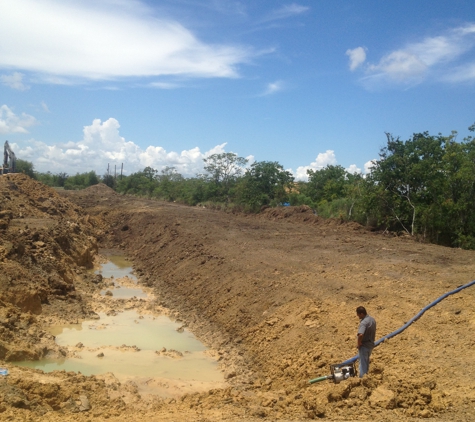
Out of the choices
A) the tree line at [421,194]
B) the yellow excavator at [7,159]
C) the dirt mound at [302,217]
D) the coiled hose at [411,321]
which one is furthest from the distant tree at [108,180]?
the coiled hose at [411,321]

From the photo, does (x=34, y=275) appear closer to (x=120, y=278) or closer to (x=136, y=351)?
(x=136, y=351)

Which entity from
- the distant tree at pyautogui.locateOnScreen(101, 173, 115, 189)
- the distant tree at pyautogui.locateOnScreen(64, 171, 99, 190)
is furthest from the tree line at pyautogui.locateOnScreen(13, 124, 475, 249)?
the distant tree at pyautogui.locateOnScreen(64, 171, 99, 190)

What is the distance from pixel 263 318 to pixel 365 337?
442 centimetres

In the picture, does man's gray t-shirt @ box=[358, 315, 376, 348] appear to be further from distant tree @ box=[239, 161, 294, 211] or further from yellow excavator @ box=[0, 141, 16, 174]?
yellow excavator @ box=[0, 141, 16, 174]

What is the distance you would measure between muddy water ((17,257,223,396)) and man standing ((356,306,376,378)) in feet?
11.0

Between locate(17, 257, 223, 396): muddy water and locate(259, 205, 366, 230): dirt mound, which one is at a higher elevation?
locate(259, 205, 366, 230): dirt mound

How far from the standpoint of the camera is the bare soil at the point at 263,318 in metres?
6.25

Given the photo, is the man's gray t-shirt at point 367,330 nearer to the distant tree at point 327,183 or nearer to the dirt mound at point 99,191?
the distant tree at point 327,183

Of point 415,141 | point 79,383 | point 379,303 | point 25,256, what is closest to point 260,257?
point 379,303

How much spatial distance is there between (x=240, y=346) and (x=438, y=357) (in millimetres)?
4661

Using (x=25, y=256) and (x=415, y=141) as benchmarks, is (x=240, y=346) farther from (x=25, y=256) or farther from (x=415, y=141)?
(x=415, y=141)

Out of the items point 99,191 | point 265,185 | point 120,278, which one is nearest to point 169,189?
point 99,191

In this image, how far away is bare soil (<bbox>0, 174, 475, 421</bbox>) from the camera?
6246mm

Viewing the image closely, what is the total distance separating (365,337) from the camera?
665cm
